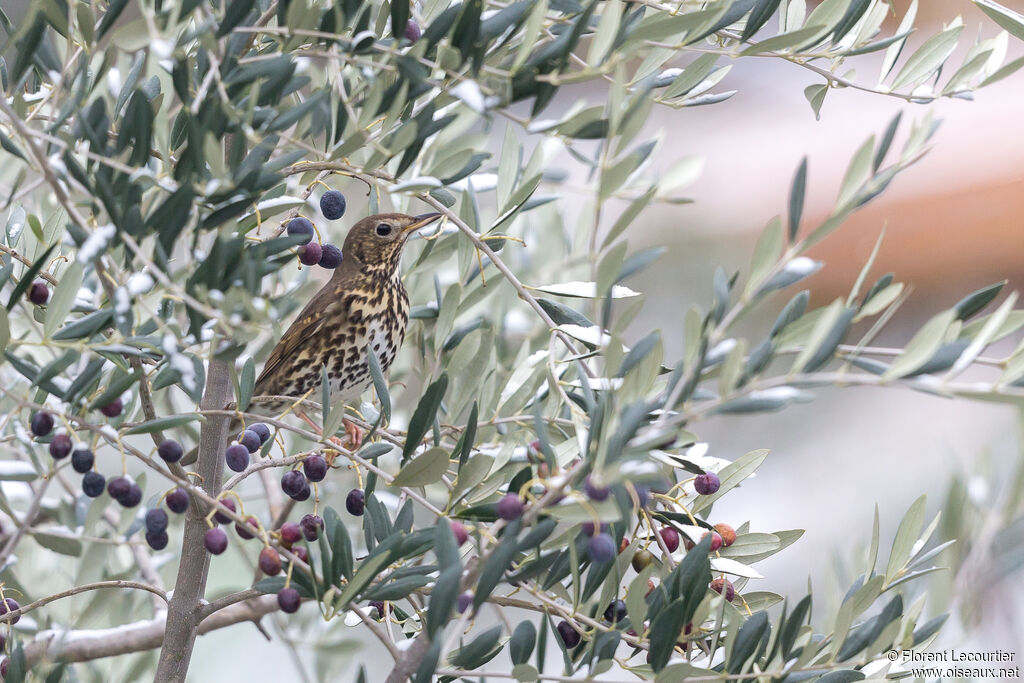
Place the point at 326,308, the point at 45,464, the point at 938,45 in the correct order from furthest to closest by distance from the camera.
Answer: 1. the point at 326,308
2. the point at 45,464
3. the point at 938,45

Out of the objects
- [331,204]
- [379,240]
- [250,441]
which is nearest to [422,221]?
[379,240]

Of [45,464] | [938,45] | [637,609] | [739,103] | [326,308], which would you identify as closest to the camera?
[637,609]

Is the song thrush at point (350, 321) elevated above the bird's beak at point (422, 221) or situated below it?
below

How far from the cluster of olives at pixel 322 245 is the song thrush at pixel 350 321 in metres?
0.31

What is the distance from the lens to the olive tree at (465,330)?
558 mm

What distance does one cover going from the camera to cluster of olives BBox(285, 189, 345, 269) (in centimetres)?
90

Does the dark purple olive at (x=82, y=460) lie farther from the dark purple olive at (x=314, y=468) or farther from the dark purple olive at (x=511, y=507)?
the dark purple olive at (x=511, y=507)

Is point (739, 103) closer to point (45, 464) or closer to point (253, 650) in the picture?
point (253, 650)

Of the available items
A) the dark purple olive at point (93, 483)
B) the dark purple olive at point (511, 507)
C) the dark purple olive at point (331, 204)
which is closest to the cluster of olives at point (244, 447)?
the dark purple olive at point (93, 483)

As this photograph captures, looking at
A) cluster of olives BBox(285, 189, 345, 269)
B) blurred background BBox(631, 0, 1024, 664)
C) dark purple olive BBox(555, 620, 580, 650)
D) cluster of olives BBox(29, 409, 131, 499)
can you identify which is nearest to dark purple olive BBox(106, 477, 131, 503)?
cluster of olives BBox(29, 409, 131, 499)

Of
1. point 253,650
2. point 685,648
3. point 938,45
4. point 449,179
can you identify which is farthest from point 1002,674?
point 253,650

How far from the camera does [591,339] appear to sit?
2.44 ft

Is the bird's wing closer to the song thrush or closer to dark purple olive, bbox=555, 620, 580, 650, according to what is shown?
the song thrush

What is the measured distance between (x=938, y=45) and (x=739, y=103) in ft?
11.3
